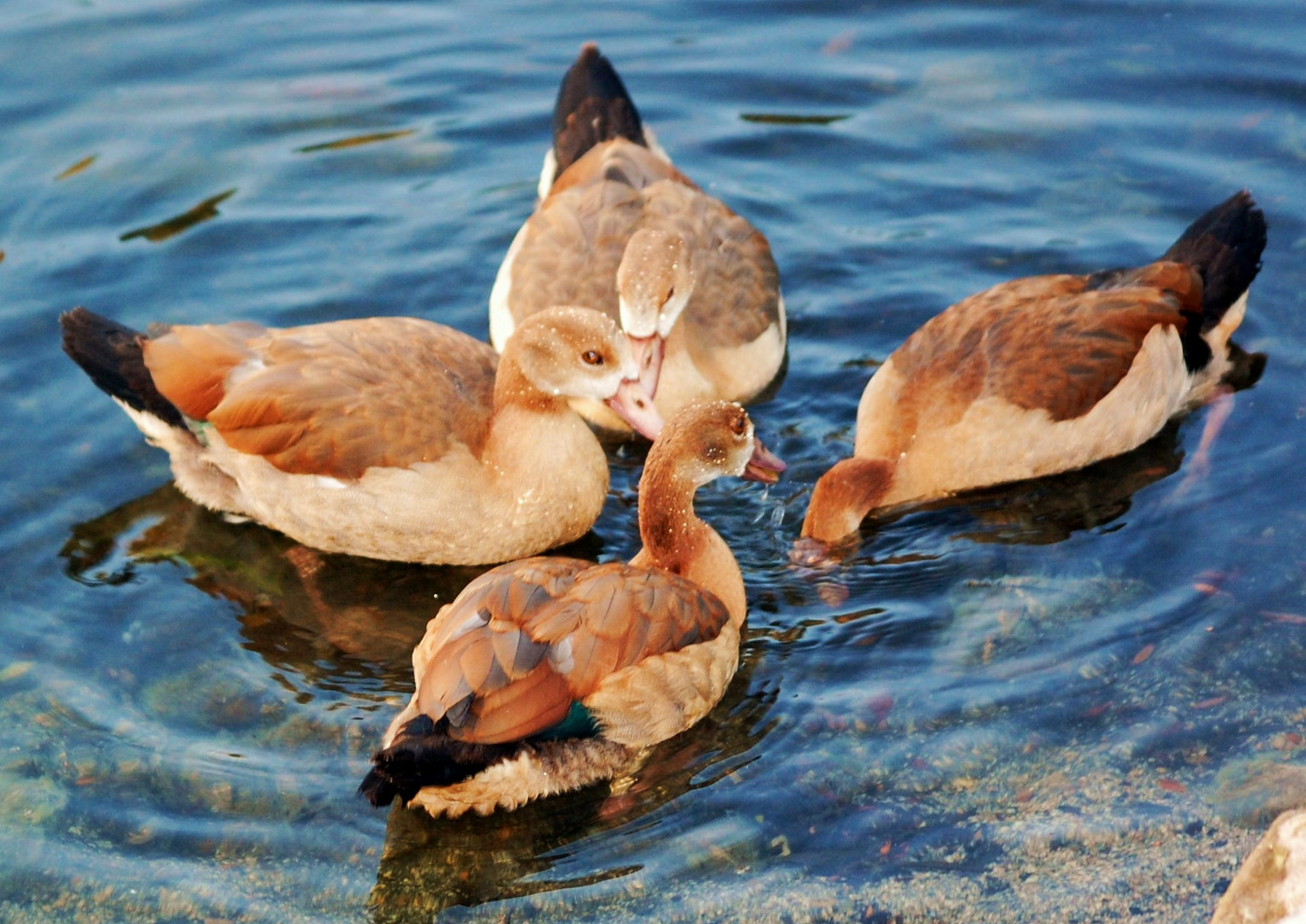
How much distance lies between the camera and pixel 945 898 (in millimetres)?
5727

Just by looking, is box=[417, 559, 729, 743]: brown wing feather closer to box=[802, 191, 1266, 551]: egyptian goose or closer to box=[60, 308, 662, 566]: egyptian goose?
box=[60, 308, 662, 566]: egyptian goose

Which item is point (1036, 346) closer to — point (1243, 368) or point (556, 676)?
point (1243, 368)

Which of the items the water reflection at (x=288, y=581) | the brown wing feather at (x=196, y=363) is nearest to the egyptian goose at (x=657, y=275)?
the water reflection at (x=288, y=581)

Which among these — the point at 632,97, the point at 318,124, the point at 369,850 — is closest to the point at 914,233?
the point at 632,97

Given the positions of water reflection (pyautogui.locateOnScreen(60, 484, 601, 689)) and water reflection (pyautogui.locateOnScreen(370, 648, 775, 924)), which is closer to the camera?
water reflection (pyautogui.locateOnScreen(370, 648, 775, 924))

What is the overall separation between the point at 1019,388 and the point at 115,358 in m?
4.69

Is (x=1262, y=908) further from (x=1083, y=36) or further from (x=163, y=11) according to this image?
(x=163, y=11)

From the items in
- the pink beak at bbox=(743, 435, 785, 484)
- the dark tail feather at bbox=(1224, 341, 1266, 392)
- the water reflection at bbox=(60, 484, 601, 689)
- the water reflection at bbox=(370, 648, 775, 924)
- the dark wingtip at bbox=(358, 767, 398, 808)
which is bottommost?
the water reflection at bbox=(370, 648, 775, 924)

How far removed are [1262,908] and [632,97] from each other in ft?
29.1

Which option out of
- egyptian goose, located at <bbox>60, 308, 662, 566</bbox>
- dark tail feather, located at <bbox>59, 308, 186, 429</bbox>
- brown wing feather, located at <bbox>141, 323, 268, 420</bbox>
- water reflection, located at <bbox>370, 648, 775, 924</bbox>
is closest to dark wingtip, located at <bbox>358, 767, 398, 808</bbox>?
water reflection, located at <bbox>370, 648, 775, 924</bbox>

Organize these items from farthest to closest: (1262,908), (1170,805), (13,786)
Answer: (13,786) < (1170,805) < (1262,908)

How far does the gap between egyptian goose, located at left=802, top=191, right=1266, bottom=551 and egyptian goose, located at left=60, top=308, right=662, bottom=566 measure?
4.03 feet

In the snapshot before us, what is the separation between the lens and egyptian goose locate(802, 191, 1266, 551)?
820 cm

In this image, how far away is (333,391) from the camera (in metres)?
7.84
